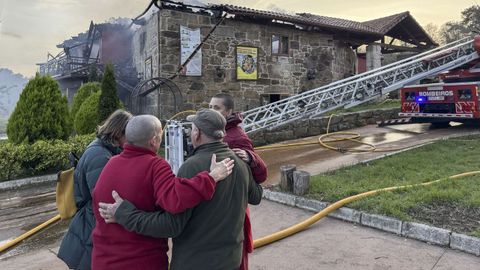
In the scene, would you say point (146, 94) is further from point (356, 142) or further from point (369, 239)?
point (369, 239)

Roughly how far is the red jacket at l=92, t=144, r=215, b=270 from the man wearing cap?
66mm

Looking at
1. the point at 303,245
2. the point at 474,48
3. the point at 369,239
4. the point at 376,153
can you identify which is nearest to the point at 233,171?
the point at 303,245

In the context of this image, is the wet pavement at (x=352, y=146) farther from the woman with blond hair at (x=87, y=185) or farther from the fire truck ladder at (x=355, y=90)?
the woman with blond hair at (x=87, y=185)

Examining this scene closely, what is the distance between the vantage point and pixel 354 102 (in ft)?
32.8

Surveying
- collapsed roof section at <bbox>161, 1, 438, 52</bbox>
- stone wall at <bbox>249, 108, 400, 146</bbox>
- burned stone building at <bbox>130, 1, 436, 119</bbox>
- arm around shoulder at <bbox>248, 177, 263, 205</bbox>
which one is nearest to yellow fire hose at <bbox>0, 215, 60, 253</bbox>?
arm around shoulder at <bbox>248, 177, 263, 205</bbox>

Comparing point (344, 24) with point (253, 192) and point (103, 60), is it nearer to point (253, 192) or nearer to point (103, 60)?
point (103, 60)

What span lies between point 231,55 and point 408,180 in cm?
829

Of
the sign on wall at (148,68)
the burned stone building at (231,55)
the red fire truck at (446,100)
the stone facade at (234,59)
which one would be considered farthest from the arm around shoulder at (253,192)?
the sign on wall at (148,68)

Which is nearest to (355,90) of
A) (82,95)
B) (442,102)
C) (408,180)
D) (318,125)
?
(318,125)

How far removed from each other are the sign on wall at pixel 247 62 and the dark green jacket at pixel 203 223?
1094 centimetres

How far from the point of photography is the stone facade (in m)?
11.6

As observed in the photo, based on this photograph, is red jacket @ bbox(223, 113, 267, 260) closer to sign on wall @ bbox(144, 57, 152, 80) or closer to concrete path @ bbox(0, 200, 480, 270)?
concrete path @ bbox(0, 200, 480, 270)

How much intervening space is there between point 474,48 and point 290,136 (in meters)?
6.39

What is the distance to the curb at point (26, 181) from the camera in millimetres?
Answer: 7554
